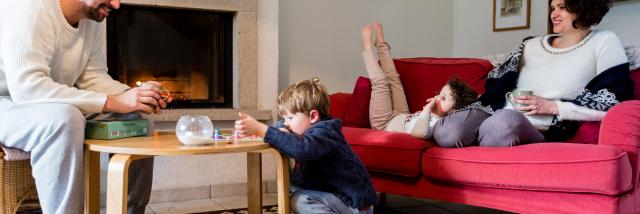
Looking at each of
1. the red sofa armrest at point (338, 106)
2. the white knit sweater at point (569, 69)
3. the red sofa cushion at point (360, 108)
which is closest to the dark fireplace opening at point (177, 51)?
the red sofa armrest at point (338, 106)

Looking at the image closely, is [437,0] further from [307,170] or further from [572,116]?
[307,170]

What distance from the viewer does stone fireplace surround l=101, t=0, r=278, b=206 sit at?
9.26ft

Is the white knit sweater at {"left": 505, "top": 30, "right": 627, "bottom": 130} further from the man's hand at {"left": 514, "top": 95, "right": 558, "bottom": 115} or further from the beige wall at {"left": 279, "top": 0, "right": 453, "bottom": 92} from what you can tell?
the beige wall at {"left": 279, "top": 0, "right": 453, "bottom": 92}

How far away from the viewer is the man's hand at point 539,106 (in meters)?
2.09

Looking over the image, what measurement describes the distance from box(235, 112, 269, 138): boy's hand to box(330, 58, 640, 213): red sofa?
0.72m

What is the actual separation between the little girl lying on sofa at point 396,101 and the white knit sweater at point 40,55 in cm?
114

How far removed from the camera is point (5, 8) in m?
1.67

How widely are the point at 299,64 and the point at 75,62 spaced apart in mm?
1593

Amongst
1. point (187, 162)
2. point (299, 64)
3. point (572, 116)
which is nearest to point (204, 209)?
point (187, 162)

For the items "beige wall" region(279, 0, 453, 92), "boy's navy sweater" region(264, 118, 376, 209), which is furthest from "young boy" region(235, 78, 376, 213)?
"beige wall" region(279, 0, 453, 92)

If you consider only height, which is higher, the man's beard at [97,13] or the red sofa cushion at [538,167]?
the man's beard at [97,13]

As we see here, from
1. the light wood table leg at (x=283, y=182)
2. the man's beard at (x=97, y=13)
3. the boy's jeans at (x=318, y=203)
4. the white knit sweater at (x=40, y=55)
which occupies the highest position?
the man's beard at (x=97, y=13)

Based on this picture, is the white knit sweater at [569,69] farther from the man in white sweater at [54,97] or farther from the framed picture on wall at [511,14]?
the man in white sweater at [54,97]

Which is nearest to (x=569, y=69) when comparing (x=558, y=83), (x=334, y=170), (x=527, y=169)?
(x=558, y=83)
